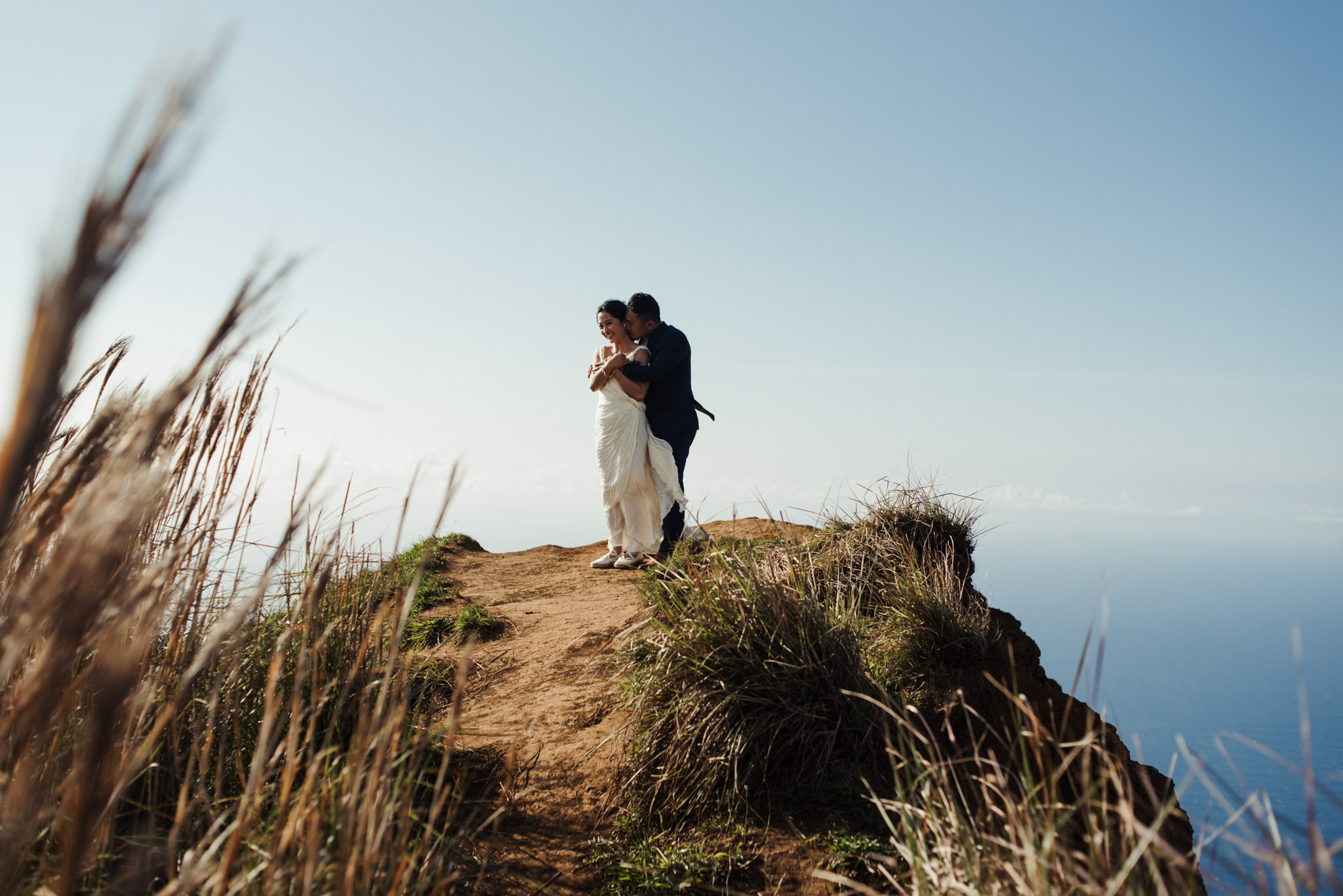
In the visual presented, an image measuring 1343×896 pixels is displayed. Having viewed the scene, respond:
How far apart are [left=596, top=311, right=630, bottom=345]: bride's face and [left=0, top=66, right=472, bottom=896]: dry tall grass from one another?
4109 millimetres

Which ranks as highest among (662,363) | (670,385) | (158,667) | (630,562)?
(662,363)

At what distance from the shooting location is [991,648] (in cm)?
408

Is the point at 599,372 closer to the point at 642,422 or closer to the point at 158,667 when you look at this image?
the point at 642,422

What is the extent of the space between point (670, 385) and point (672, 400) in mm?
146

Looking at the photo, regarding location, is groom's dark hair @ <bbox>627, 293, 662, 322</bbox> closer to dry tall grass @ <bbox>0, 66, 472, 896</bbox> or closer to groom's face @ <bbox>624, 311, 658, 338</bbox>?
groom's face @ <bbox>624, 311, 658, 338</bbox>

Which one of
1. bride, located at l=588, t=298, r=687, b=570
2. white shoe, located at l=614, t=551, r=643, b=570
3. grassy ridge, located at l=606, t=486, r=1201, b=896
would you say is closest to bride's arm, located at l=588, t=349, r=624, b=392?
bride, located at l=588, t=298, r=687, b=570

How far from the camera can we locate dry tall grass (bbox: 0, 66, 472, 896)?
745 mm

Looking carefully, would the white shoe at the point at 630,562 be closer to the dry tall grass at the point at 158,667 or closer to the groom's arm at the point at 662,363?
the groom's arm at the point at 662,363

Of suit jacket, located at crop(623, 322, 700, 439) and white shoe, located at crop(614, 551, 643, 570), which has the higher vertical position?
suit jacket, located at crop(623, 322, 700, 439)

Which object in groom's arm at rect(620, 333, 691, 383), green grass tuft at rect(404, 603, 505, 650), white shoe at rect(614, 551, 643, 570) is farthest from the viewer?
white shoe at rect(614, 551, 643, 570)

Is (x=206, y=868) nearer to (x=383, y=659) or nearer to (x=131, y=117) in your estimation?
(x=131, y=117)

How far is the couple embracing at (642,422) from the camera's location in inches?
269

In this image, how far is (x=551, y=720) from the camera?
3520 millimetres

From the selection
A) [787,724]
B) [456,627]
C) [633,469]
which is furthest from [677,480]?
[787,724]
